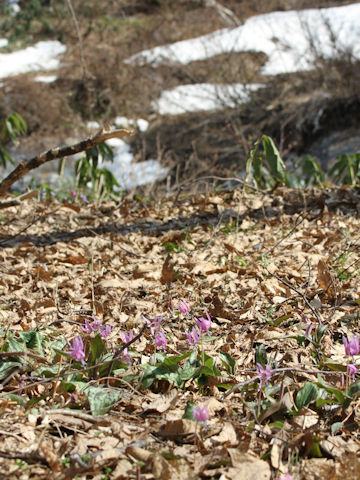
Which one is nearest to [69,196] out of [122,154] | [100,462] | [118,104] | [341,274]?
[341,274]

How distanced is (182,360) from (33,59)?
15.6m

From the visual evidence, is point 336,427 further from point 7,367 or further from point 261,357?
point 7,367

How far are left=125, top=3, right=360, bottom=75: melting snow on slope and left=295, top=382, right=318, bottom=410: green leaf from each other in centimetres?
1179

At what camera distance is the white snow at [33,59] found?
47.6 ft

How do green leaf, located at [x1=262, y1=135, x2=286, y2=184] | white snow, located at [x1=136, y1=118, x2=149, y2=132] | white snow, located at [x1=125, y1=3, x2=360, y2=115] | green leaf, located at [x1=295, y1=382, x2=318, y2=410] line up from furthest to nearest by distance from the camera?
white snow, located at [x1=136, y1=118, x2=149, y2=132]
white snow, located at [x1=125, y1=3, x2=360, y2=115]
green leaf, located at [x1=262, y1=135, x2=286, y2=184]
green leaf, located at [x1=295, y1=382, x2=318, y2=410]

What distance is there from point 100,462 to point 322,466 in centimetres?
56

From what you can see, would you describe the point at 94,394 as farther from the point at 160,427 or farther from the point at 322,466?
the point at 322,466

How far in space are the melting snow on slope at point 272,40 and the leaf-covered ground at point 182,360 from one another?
10.4 m

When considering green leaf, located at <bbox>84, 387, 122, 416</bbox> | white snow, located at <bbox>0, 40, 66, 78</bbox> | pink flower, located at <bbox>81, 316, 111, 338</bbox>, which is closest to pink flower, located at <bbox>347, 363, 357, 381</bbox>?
green leaf, located at <bbox>84, 387, 122, 416</bbox>

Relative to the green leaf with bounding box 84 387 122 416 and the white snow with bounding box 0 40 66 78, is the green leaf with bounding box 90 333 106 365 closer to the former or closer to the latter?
the green leaf with bounding box 84 387 122 416

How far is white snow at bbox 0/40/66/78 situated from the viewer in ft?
47.6

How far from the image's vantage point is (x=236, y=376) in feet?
5.48

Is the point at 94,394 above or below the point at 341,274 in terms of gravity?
above

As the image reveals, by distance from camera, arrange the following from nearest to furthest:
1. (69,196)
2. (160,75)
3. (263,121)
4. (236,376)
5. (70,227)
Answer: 1. (236,376)
2. (70,227)
3. (69,196)
4. (263,121)
5. (160,75)
